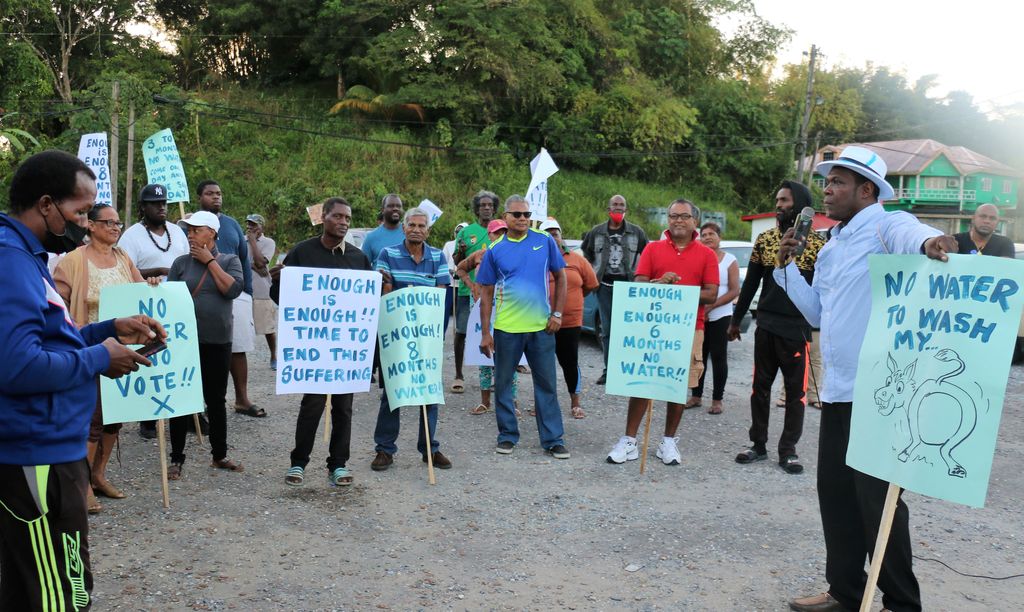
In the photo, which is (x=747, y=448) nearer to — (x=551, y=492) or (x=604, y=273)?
(x=551, y=492)

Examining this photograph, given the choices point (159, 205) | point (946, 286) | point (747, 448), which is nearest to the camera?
point (946, 286)

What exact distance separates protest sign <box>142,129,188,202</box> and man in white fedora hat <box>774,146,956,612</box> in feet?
28.6

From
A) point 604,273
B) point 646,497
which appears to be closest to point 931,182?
point 604,273

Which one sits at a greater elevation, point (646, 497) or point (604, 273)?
point (604, 273)

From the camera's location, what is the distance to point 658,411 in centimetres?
921

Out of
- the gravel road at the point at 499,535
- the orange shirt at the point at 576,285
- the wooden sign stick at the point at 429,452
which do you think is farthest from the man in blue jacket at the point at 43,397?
the orange shirt at the point at 576,285

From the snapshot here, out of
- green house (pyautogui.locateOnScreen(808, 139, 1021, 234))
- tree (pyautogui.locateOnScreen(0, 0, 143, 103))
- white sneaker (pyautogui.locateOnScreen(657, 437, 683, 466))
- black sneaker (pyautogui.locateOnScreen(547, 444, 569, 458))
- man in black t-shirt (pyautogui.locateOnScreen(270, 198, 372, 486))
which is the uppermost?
tree (pyautogui.locateOnScreen(0, 0, 143, 103))

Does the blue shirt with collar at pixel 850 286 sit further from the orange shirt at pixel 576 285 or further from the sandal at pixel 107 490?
the orange shirt at pixel 576 285

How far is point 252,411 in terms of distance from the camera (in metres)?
8.35

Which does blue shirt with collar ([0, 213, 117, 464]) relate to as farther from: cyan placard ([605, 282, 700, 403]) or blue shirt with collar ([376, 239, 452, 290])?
cyan placard ([605, 282, 700, 403])

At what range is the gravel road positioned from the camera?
4.36 meters

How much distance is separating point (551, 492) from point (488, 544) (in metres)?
1.12

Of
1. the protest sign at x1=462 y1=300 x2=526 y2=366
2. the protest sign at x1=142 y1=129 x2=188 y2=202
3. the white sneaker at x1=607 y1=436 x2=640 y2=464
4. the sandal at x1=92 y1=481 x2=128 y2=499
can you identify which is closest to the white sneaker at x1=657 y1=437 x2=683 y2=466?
the white sneaker at x1=607 y1=436 x2=640 y2=464

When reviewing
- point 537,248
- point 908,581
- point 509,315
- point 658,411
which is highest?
point 537,248
